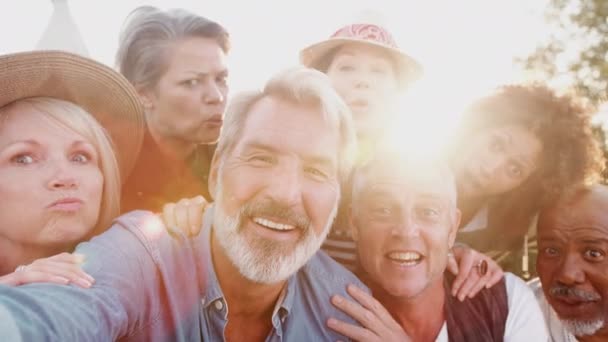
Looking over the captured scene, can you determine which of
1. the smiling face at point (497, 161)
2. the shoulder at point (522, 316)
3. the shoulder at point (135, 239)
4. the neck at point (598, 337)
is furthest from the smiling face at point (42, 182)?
the neck at point (598, 337)

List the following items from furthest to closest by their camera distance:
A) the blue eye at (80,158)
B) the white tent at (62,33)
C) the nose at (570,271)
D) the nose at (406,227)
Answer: the white tent at (62,33), the nose at (570,271), the nose at (406,227), the blue eye at (80,158)

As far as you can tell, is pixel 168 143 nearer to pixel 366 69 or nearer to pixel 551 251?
pixel 366 69

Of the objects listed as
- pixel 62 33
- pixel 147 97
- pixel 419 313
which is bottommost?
pixel 419 313

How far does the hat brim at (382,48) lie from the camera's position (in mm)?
3277

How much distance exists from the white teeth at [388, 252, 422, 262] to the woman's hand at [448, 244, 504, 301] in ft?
0.98

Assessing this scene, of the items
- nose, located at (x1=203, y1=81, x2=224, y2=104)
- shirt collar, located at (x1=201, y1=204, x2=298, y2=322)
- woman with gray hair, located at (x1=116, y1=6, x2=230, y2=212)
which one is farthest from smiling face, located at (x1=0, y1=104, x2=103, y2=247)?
nose, located at (x1=203, y1=81, x2=224, y2=104)

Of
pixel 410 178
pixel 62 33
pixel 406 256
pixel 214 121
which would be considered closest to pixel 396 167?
pixel 410 178

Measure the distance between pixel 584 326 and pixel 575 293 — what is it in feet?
0.70

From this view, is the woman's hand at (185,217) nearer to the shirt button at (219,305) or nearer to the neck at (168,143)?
the shirt button at (219,305)

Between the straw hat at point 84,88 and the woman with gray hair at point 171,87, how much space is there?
693 mm

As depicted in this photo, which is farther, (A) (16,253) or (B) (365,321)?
(B) (365,321)

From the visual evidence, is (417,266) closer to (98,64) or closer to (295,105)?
(295,105)

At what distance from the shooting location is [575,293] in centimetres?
298

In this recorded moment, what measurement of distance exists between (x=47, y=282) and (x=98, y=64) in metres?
0.88
